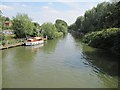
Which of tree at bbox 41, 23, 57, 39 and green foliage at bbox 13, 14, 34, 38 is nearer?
green foliage at bbox 13, 14, 34, 38

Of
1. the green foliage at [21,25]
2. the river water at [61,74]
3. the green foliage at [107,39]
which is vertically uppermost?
the green foliage at [21,25]

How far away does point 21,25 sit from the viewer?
58500mm

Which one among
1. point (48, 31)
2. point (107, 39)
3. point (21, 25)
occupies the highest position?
point (21, 25)

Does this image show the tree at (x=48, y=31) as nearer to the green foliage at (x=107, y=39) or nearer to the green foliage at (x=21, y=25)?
the green foliage at (x=21, y=25)

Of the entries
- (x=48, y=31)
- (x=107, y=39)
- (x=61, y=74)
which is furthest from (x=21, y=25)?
(x=61, y=74)

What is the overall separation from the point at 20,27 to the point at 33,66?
1342 inches

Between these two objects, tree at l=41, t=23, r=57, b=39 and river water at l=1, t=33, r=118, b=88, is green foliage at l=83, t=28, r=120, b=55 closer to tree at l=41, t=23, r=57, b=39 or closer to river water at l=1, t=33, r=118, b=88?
river water at l=1, t=33, r=118, b=88

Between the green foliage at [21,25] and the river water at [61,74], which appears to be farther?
the green foliage at [21,25]

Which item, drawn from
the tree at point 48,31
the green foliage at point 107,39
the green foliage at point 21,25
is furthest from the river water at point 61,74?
the tree at point 48,31

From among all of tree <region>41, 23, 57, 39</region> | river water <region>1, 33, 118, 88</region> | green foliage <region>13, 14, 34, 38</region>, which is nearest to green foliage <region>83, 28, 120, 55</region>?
river water <region>1, 33, 118, 88</region>

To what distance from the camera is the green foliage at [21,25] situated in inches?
2299

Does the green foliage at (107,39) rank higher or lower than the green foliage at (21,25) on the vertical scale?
lower

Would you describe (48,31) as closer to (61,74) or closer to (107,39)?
(107,39)

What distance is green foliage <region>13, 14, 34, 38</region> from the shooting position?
192 ft
